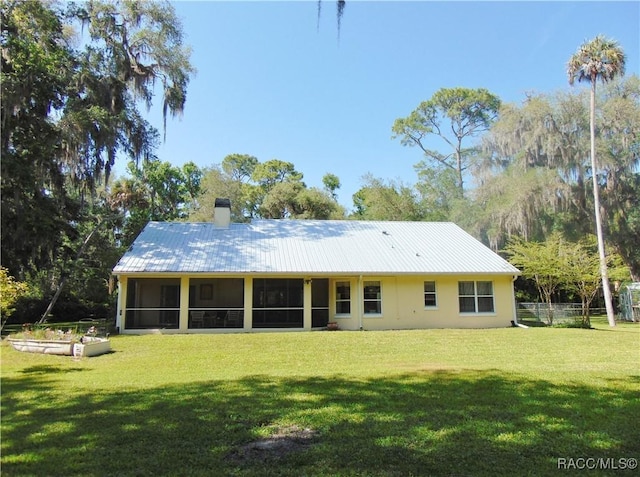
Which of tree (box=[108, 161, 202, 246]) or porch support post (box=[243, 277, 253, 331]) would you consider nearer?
porch support post (box=[243, 277, 253, 331])

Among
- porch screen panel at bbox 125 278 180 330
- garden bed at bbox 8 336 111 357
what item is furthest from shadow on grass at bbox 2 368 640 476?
porch screen panel at bbox 125 278 180 330

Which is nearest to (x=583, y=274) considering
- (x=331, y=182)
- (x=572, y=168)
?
(x=572, y=168)

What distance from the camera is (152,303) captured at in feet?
56.5

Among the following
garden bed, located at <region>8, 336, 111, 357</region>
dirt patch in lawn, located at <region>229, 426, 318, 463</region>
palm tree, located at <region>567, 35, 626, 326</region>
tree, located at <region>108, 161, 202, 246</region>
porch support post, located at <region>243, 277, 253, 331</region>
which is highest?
palm tree, located at <region>567, 35, 626, 326</region>

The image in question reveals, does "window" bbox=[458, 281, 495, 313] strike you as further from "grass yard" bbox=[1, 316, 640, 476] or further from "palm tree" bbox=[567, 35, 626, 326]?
"grass yard" bbox=[1, 316, 640, 476]

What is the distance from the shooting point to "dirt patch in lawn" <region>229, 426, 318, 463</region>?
146 inches

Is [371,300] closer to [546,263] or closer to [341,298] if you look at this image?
[341,298]

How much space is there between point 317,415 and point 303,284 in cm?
1162

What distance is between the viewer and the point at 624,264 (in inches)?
1048

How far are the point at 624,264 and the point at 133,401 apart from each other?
97.5 ft

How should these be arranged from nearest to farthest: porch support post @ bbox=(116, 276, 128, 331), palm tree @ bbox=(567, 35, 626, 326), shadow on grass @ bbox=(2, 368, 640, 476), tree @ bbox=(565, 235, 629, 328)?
shadow on grass @ bbox=(2, 368, 640, 476), porch support post @ bbox=(116, 276, 128, 331), tree @ bbox=(565, 235, 629, 328), palm tree @ bbox=(567, 35, 626, 326)

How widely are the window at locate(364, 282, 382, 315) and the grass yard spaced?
6.97 metres

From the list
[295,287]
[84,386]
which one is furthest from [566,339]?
[84,386]

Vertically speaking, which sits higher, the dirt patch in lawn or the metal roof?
the metal roof
